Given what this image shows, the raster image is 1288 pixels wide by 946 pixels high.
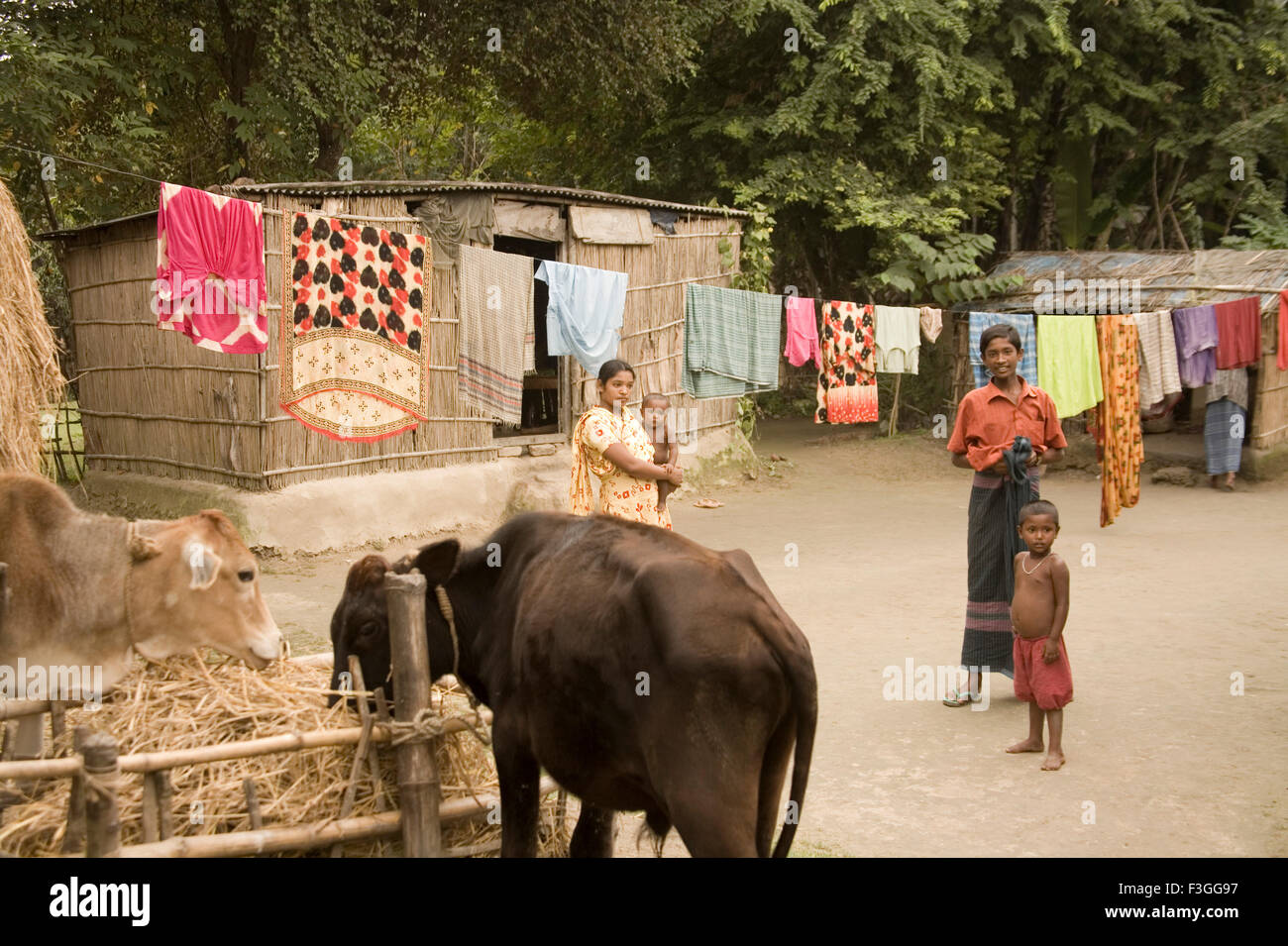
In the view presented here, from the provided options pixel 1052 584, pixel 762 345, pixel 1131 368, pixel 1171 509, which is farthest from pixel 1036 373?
pixel 1052 584

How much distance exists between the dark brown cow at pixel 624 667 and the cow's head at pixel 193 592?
407 mm

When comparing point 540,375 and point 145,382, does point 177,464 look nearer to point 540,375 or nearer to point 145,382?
point 145,382

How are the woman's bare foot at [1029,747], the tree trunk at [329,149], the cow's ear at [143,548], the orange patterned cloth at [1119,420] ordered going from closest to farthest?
the cow's ear at [143,548] → the woman's bare foot at [1029,747] → the orange patterned cloth at [1119,420] → the tree trunk at [329,149]

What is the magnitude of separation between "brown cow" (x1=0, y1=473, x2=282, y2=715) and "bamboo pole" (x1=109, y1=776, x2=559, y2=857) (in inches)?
28.7

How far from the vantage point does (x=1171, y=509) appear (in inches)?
550

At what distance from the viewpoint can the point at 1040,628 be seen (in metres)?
5.89

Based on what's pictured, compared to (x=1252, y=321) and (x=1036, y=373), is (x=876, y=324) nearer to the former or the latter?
(x=1036, y=373)

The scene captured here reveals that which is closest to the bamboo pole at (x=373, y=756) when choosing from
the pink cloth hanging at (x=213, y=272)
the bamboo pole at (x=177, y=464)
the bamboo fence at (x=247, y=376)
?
the pink cloth hanging at (x=213, y=272)

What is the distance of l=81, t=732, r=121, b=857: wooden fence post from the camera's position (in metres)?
3.22

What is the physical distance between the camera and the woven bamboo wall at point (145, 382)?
416 inches

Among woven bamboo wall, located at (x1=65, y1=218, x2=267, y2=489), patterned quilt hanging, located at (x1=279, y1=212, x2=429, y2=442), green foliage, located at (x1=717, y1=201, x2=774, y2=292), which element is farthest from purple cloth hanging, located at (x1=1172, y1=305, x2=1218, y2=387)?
woven bamboo wall, located at (x1=65, y1=218, x2=267, y2=489)

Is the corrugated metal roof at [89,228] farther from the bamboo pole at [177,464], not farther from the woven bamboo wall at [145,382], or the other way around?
the bamboo pole at [177,464]

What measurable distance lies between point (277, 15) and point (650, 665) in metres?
11.9

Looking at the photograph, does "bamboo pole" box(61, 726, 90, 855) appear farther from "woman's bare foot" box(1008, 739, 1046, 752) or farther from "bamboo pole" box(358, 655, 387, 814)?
"woman's bare foot" box(1008, 739, 1046, 752)
